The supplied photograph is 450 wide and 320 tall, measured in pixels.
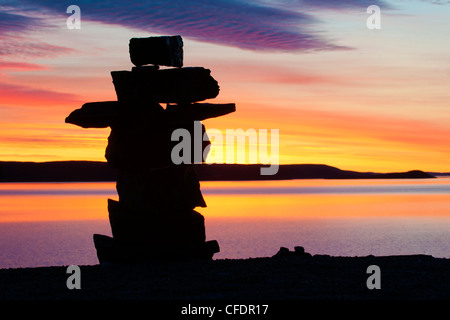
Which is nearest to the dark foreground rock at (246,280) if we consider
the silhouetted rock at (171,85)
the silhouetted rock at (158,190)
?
the silhouetted rock at (158,190)

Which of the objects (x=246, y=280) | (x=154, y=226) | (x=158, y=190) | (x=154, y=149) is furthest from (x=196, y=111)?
(x=246, y=280)

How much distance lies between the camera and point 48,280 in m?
15.1

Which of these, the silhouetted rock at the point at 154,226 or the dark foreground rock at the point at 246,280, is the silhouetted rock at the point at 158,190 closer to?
the silhouetted rock at the point at 154,226

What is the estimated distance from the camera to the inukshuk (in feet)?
57.7

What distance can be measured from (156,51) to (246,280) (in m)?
6.94

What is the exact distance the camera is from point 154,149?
1758 cm

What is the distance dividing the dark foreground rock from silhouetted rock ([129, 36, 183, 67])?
5408 millimetres

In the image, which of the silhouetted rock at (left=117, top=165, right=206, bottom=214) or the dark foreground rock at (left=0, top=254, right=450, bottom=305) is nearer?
the dark foreground rock at (left=0, top=254, right=450, bottom=305)

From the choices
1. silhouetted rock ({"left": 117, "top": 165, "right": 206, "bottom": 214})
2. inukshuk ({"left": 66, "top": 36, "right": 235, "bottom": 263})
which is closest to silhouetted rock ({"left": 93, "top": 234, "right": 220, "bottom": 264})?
inukshuk ({"left": 66, "top": 36, "right": 235, "bottom": 263})

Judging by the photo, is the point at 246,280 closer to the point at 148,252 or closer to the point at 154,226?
the point at 148,252

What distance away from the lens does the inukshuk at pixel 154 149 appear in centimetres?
1758

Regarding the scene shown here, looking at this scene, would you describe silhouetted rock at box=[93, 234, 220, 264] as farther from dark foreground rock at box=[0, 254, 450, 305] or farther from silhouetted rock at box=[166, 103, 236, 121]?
silhouetted rock at box=[166, 103, 236, 121]

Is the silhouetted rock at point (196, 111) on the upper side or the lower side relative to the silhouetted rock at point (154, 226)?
upper
